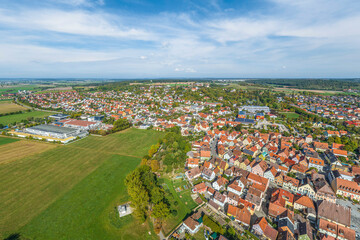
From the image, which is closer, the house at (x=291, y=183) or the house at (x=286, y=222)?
the house at (x=286, y=222)


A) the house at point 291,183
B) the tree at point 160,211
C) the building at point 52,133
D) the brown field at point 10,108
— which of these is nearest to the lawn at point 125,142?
the building at point 52,133

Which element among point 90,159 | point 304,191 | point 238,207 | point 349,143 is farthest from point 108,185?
point 349,143

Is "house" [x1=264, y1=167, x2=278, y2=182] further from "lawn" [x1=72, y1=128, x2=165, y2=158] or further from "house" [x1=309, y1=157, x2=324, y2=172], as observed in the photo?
"lawn" [x1=72, y1=128, x2=165, y2=158]

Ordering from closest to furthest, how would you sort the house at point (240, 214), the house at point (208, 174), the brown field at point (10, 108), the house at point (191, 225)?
the house at point (191, 225), the house at point (240, 214), the house at point (208, 174), the brown field at point (10, 108)

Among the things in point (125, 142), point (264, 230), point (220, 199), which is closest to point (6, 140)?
point (125, 142)

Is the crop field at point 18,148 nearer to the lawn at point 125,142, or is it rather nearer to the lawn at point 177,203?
the lawn at point 125,142

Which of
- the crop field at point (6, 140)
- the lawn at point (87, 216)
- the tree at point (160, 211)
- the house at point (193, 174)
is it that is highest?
the tree at point (160, 211)

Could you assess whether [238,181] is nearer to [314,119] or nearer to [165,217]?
[165,217]

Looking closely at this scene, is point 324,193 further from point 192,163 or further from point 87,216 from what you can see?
point 87,216
